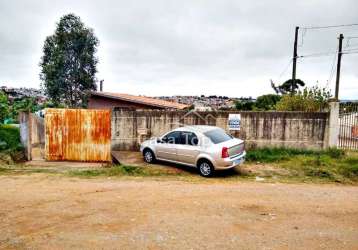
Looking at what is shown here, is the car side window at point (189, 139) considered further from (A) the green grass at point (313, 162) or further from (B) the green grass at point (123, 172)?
(A) the green grass at point (313, 162)

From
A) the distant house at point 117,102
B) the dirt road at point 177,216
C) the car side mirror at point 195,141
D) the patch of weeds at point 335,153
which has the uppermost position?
the distant house at point 117,102

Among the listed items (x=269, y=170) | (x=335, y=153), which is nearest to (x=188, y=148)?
(x=269, y=170)

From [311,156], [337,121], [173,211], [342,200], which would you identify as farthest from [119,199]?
[337,121]

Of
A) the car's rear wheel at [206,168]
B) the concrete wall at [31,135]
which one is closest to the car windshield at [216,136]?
the car's rear wheel at [206,168]

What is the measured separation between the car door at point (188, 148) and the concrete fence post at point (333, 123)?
20.9ft

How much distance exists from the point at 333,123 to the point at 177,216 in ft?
31.1

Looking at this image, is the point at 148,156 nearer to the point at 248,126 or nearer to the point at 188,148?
the point at 188,148

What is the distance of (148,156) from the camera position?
11.2 meters

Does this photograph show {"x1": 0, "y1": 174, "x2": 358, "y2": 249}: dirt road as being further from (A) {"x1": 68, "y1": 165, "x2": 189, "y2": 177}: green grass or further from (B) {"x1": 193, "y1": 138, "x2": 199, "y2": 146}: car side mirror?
(B) {"x1": 193, "y1": 138, "x2": 199, "y2": 146}: car side mirror

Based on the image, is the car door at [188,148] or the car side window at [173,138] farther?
the car side window at [173,138]

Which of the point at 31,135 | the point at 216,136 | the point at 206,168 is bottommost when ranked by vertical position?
the point at 206,168

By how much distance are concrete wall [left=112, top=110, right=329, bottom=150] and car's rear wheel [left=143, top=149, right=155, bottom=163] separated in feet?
5.85

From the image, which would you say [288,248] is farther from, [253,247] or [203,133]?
[203,133]

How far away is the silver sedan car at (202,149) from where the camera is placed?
30.0 feet
